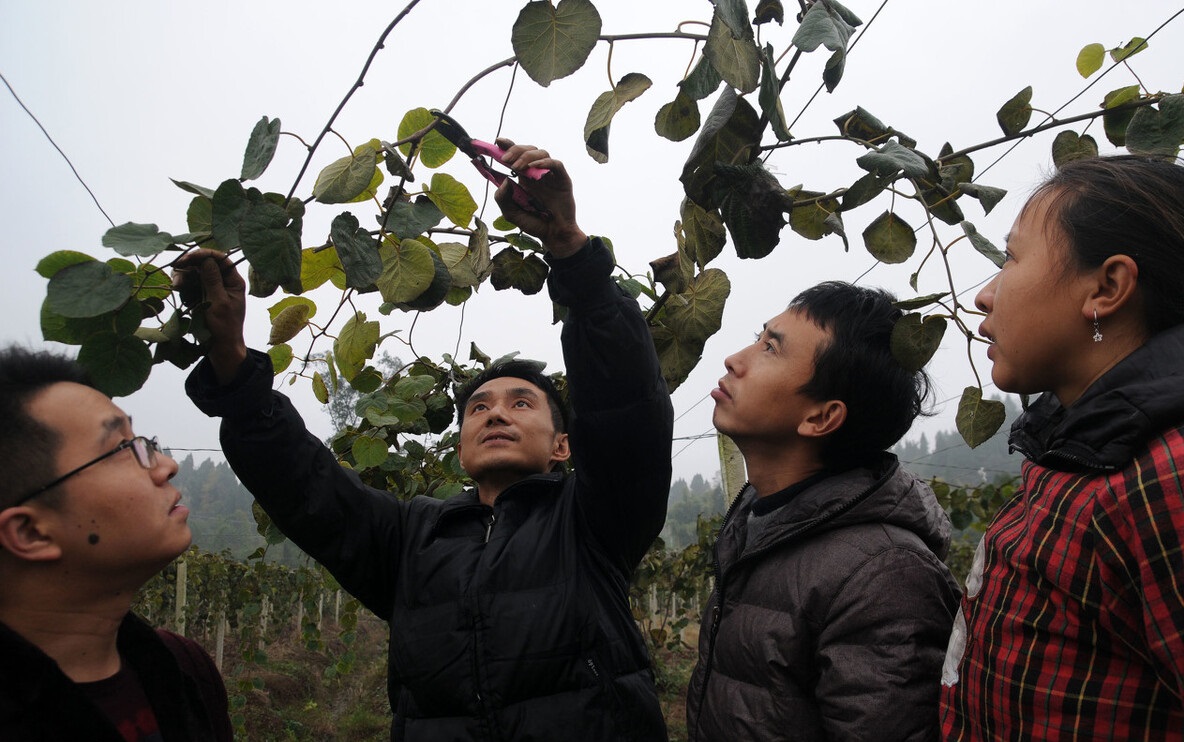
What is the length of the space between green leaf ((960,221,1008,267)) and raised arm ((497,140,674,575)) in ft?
1.46

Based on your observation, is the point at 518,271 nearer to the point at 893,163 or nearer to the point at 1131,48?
the point at 893,163

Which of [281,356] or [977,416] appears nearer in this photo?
[977,416]

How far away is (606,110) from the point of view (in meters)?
0.94

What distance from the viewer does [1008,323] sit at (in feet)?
2.84

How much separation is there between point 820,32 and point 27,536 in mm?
1064

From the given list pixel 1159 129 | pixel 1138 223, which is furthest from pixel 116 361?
pixel 1159 129

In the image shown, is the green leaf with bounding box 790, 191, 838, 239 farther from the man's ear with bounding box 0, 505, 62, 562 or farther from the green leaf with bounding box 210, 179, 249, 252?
the man's ear with bounding box 0, 505, 62, 562

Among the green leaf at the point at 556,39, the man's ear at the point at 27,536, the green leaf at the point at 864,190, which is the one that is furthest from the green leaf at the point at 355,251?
the green leaf at the point at 864,190

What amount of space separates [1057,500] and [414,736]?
3.12 feet

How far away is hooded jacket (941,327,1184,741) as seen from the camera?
0.64 metres

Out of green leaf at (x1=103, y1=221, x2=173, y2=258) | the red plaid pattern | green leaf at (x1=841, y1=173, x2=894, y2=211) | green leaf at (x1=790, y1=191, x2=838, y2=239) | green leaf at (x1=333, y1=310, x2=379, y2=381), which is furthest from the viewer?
green leaf at (x1=333, y1=310, x2=379, y2=381)

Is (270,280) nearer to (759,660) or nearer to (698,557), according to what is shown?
(759,660)

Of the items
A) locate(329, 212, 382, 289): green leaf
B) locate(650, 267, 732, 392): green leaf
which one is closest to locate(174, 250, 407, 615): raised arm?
locate(329, 212, 382, 289): green leaf

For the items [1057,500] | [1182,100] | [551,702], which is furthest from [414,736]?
[1182,100]
